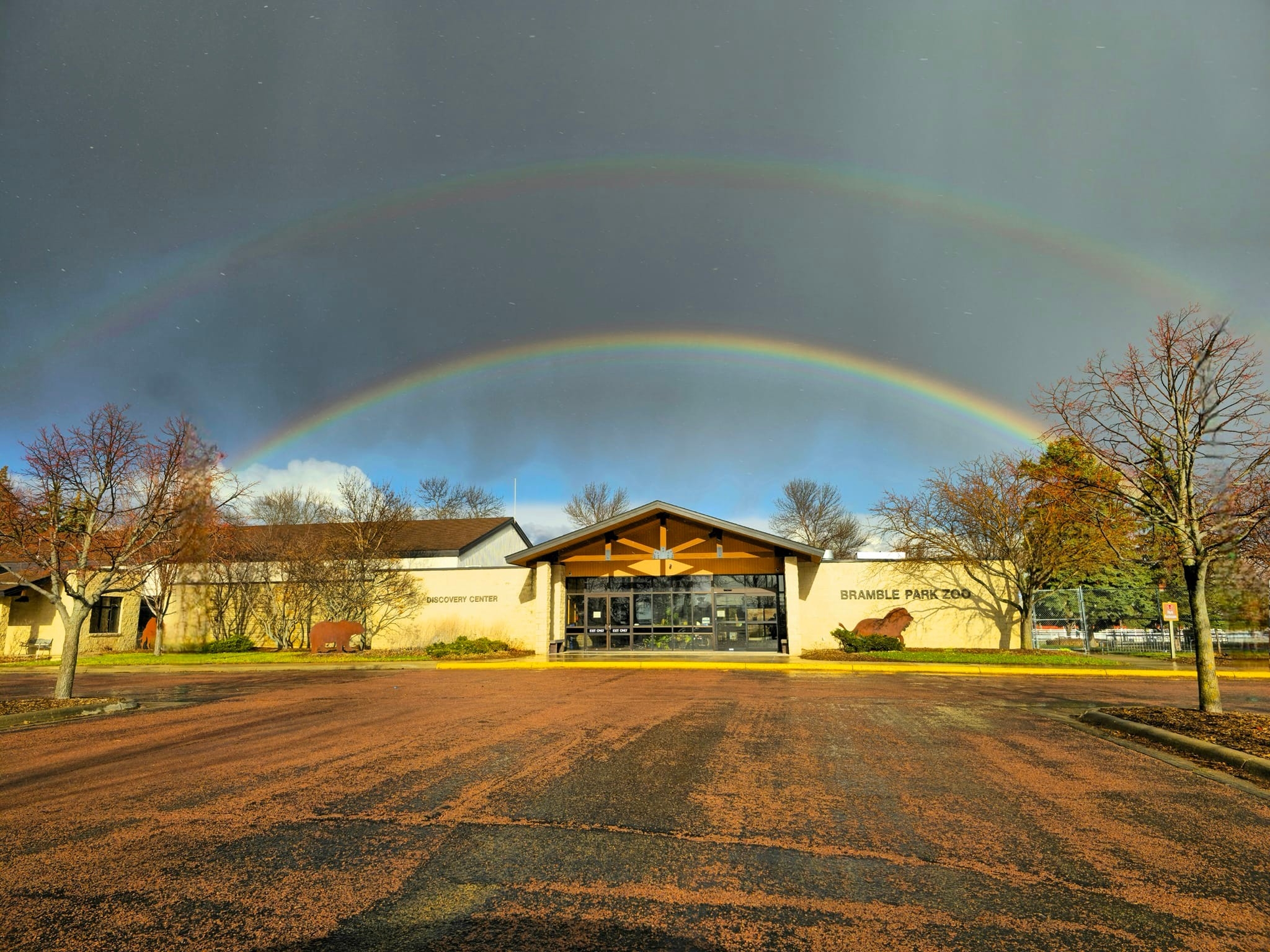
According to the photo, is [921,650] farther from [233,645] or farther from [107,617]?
[107,617]

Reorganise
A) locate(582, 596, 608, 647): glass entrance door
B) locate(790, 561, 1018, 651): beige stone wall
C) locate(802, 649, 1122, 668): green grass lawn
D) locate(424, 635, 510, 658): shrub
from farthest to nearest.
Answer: locate(582, 596, 608, 647): glass entrance door
locate(790, 561, 1018, 651): beige stone wall
locate(424, 635, 510, 658): shrub
locate(802, 649, 1122, 668): green grass lawn

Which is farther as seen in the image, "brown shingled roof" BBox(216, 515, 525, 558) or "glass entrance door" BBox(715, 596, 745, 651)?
"brown shingled roof" BBox(216, 515, 525, 558)

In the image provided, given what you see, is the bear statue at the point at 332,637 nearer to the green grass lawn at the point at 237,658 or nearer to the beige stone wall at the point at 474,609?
the green grass lawn at the point at 237,658

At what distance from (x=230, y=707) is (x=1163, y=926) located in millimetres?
13572

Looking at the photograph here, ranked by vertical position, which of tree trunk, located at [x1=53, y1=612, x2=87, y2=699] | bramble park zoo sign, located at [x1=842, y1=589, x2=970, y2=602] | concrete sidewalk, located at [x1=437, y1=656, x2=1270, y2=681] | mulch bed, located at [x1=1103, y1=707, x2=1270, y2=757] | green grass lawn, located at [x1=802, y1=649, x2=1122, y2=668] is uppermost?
bramble park zoo sign, located at [x1=842, y1=589, x2=970, y2=602]

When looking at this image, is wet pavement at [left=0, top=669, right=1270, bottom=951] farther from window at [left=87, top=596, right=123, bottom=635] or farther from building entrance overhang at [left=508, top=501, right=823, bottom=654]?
window at [left=87, top=596, right=123, bottom=635]

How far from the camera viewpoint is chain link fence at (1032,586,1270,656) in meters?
29.7

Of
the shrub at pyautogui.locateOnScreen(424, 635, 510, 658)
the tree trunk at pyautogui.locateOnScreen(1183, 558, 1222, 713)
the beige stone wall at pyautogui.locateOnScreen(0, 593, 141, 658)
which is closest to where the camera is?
the tree trunk at pyautogui.locateOnScreen(1183, 558, 1222, 713)

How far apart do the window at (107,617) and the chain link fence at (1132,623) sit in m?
38.8

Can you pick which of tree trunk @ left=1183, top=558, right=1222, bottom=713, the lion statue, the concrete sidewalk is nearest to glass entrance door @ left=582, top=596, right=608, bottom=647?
the concrete sidewalk

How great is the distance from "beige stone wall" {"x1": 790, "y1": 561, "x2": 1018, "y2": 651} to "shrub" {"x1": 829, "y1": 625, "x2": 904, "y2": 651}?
2.00 metres

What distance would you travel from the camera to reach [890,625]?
84.7 feet

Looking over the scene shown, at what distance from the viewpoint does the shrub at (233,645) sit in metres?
29.8

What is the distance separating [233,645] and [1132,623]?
143 ft
